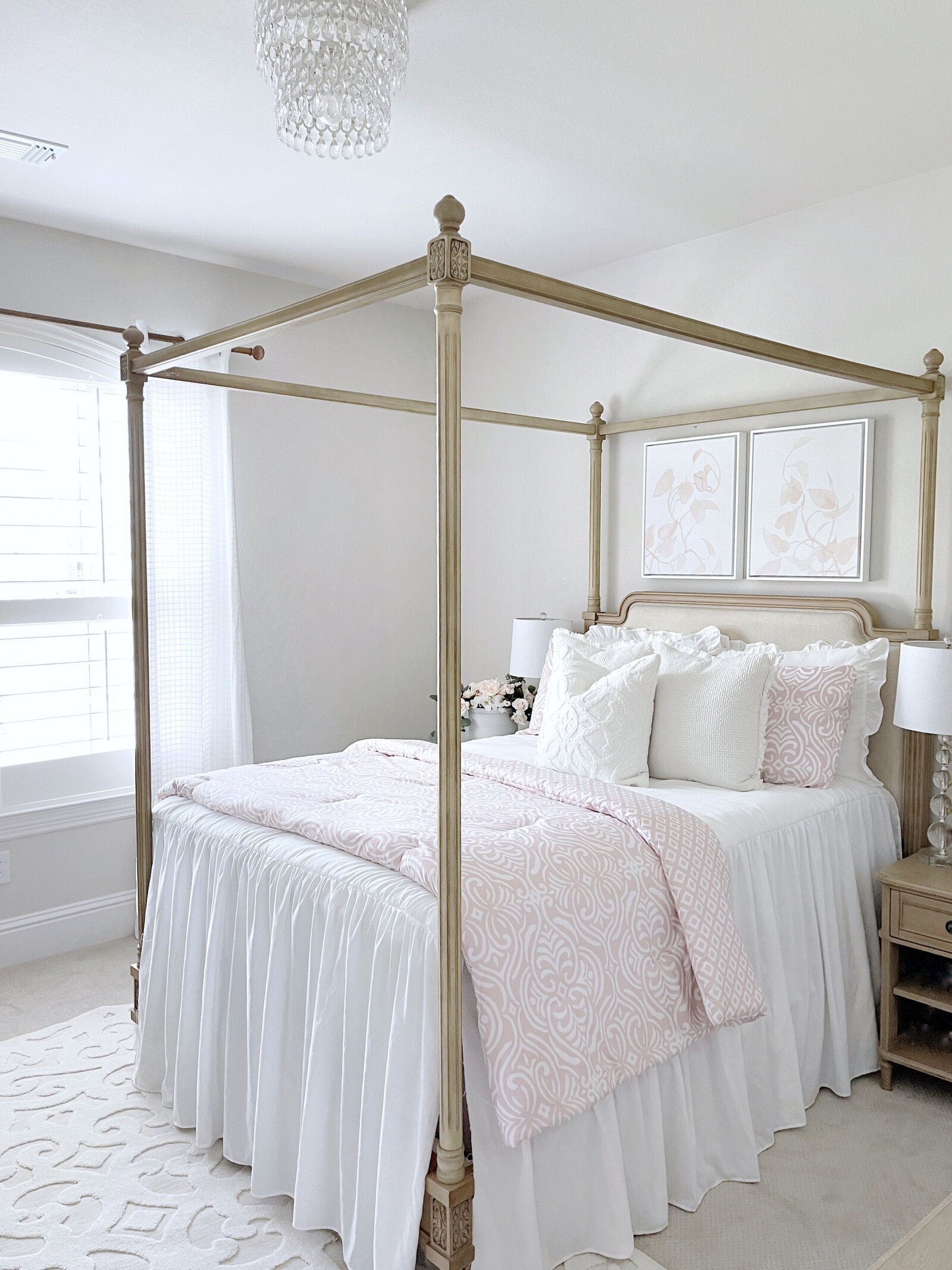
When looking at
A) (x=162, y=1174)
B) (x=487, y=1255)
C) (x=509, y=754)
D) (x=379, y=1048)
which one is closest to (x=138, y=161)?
(x=509, y=754)

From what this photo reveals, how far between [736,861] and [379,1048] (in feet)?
3.30

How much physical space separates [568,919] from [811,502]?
1.94 m

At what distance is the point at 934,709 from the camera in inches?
104

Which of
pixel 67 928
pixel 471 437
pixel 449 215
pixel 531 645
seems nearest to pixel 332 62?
pixel 449 215

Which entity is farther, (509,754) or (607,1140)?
(509,754)

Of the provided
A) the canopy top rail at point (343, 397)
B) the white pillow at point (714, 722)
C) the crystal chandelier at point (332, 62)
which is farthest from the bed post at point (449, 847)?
the white pillow at point (714, 722)

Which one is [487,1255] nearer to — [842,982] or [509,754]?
[842,982]

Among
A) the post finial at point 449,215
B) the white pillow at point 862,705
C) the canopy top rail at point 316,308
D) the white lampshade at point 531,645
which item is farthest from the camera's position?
the white lampshade at point 531,645

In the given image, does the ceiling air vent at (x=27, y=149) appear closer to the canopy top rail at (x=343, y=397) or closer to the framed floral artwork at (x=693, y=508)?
the canopy top rail at (x=343, y=397)

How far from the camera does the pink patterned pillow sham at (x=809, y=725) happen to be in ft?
9.34

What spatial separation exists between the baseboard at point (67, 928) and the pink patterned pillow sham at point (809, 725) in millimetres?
2493

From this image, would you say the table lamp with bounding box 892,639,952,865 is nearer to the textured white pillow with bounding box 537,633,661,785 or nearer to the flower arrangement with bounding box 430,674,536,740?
the textured white pillow with bounding box 537,633,661,785

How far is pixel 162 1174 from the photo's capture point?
228 centimetres

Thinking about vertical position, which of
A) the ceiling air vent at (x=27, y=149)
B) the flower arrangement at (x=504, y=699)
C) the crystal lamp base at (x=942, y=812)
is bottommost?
the crystal lamp base at (x=942, y=812)
